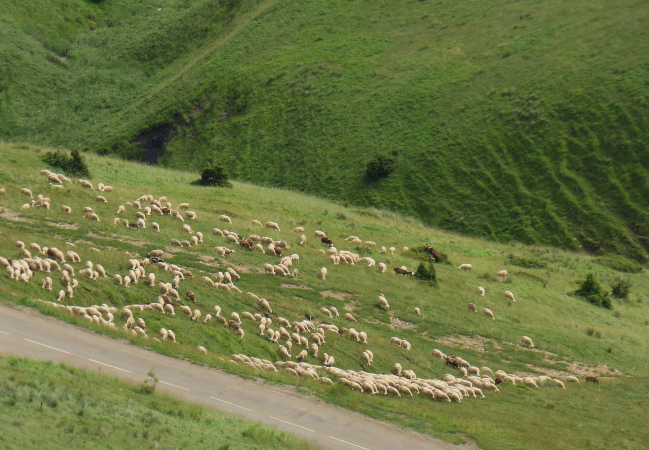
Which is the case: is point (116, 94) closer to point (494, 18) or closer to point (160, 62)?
point (160, 62)

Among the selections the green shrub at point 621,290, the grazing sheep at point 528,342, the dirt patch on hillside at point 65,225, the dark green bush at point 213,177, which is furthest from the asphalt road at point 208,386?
the dark green bush at point 213,177

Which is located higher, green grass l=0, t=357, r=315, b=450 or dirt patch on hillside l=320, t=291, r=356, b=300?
dirt patch on hillside l=320, t=291, r=356, b=300

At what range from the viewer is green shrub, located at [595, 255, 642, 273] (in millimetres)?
56219

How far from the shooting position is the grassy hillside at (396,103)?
217ft

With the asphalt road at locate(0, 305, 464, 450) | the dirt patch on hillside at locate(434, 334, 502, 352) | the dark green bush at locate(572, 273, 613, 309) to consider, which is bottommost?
the asphalt road at locate(0, 305, 464, 450)

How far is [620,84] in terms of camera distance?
72.2 metres

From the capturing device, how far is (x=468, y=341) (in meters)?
33.8

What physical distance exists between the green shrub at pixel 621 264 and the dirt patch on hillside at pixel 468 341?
88.7ft

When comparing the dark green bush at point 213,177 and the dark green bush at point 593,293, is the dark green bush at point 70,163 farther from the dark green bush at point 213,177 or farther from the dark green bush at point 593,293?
the dark green bush at point 593,293

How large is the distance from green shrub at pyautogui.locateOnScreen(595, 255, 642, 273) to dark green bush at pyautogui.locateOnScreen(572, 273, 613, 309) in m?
10.9

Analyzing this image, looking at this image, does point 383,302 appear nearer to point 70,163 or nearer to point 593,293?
point 593,293

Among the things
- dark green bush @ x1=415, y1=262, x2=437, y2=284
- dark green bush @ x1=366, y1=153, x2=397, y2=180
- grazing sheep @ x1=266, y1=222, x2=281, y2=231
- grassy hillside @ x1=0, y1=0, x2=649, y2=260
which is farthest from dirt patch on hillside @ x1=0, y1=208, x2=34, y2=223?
dark green bush @ x1=366, y1=153, x2=397, y2=180

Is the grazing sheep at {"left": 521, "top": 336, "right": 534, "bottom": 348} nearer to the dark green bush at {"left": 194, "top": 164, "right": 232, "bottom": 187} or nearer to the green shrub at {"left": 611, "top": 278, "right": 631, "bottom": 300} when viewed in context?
the green shrub at {"left": 611, "top": 278, "right": 631, "bottom": 300}

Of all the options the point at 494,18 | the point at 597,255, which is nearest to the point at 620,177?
the point at 597,255
